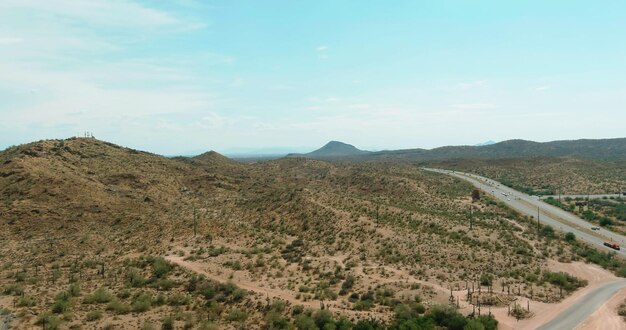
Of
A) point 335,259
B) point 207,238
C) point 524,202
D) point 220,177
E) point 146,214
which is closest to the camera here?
point 335,259

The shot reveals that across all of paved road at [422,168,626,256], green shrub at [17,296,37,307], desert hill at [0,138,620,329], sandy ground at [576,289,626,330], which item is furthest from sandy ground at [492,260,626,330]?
green shrub at [17,296,37,307]

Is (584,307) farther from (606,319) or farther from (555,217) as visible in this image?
(555,217)

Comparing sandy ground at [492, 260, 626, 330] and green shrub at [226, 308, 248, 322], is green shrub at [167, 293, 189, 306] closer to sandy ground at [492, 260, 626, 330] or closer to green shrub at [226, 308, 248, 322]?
green shrub at [226, 308, 248, 322]

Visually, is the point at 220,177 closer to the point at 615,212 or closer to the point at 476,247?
the point at 476,247

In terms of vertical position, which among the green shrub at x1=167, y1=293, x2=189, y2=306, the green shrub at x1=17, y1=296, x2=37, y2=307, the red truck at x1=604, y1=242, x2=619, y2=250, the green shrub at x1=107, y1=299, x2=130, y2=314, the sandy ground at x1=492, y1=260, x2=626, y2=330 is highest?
the green shrub at x1=17, y1=296, x2=37, y2=307

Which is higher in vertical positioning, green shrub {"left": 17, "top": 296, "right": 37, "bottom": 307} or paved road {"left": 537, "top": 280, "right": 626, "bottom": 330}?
green shrub {"left": 17, "top": 296, "right": 37, "bottom": 307}

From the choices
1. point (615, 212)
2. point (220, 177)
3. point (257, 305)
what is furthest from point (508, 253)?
point (220, 177)

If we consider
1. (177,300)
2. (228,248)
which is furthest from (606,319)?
(228,248)

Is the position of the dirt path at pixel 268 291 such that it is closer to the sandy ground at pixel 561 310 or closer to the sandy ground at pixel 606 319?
the sandy ground at pixel 561 310
